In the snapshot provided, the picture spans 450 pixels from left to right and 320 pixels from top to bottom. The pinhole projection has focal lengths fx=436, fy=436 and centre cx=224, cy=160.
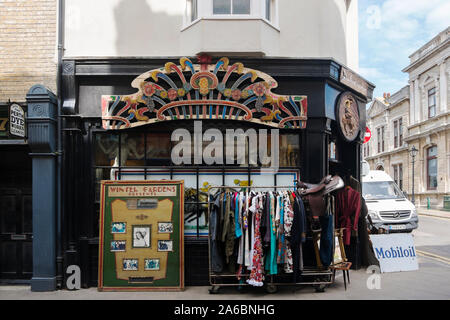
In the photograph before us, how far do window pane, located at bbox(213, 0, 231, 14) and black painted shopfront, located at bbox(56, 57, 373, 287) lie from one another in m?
1.03

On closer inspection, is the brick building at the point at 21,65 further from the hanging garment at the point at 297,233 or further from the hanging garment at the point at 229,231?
the hanging garment at the point at 297,233

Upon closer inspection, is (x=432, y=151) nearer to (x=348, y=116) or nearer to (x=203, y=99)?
(x=348, y=116)

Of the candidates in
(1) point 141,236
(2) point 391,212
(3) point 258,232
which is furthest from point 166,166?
(2) point 391,212

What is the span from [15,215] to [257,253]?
5078mm

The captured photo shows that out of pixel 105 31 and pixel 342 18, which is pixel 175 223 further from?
pixel 342 18

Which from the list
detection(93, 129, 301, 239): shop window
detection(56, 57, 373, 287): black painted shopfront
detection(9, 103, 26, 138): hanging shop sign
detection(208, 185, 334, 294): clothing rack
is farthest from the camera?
detection(93, 129, 301, 239): shop window

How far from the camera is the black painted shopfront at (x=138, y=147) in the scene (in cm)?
851

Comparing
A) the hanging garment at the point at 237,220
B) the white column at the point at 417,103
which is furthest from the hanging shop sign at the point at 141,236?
the white column at the point at 417,103

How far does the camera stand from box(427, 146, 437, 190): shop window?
37.6 m

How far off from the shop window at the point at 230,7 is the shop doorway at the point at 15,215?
190 inches

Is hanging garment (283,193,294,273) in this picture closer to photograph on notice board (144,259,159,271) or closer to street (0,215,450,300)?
street (0,215,450,300)

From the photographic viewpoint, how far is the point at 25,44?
8.73 metres

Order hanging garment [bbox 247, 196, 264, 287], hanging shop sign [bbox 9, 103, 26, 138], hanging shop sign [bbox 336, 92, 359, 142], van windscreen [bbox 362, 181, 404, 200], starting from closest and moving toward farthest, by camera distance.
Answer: hanging garment [bbox 247, 196, 264, 287]
hanging shop sign [bbox 9, 103, 26, 138]
hanging shop sign [bbox 336, 92, 359, 142]
van windscreen [bbox 362, 181, 404, 200]

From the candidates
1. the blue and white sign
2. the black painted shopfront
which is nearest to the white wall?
the black painted shopfront
